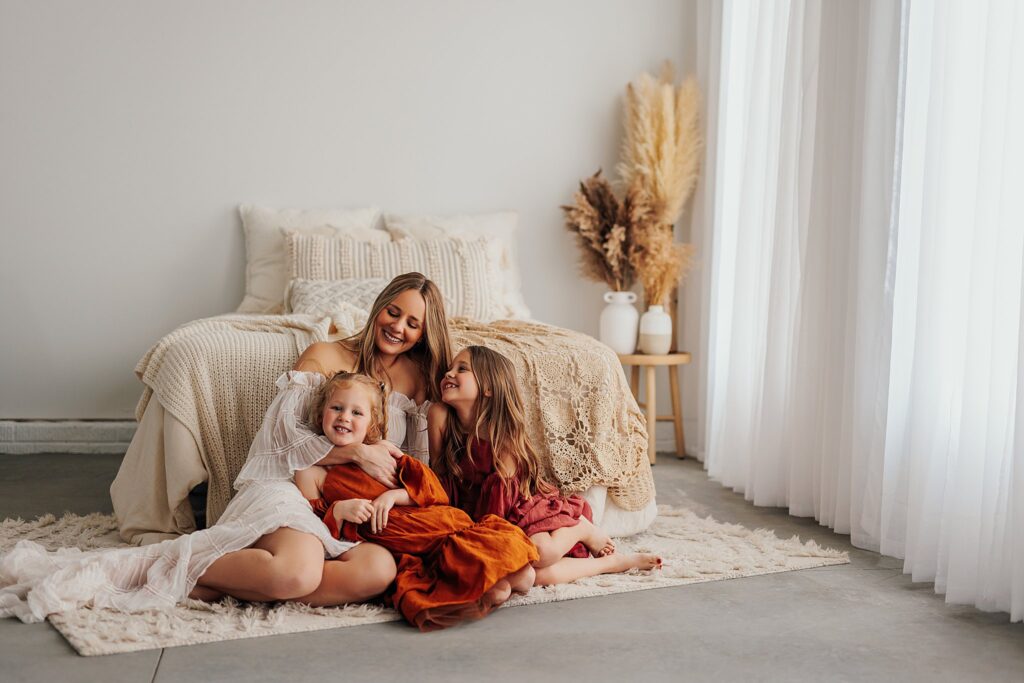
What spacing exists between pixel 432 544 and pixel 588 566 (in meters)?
0.47

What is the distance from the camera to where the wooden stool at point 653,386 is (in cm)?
412

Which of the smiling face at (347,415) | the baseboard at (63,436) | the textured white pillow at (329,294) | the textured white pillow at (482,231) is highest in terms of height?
the textured white pillow at (482,231)

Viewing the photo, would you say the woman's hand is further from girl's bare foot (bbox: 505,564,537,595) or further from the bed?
the bed

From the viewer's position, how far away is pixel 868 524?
2855 mm

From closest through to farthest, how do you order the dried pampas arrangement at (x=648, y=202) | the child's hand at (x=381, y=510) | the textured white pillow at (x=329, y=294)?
the child's hand at (x=381, y=510) → the textured white pillow at (x=329, y=294) → the dried pampas arrangement at (x=648, y=202)

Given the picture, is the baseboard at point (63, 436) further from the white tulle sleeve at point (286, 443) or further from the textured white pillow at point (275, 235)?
the white tulle sleeve at point (286, 443)

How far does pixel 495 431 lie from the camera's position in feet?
8.50

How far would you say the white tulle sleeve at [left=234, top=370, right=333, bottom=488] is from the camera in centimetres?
240

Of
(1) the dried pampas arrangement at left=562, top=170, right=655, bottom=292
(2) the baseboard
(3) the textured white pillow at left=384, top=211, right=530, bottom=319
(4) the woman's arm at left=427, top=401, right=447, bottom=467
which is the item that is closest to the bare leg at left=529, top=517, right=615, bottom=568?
(4) the woman's arm at left=427, top=401, right=447, bottom=467

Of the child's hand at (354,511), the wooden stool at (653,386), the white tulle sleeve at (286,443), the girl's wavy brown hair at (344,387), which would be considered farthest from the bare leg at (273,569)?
the wooden stool at (653,386)

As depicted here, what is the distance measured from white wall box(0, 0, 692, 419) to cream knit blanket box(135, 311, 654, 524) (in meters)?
1.38

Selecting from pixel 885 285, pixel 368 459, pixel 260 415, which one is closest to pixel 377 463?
pixel 368 459

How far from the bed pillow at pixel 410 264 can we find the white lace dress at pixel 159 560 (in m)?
1.55

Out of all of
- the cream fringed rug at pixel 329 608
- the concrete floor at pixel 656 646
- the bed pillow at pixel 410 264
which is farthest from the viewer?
the bed pillow at pixel 410 264
